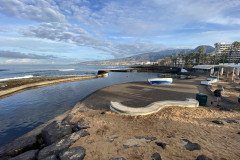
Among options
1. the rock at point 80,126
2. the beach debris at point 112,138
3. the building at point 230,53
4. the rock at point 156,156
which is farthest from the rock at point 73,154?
the building at point 230,53

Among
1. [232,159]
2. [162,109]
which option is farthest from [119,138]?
[162,109]

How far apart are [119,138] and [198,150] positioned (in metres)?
3.55

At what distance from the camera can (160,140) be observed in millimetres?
5457

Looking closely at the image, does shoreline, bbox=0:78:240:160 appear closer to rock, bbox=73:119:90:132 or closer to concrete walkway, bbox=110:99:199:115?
rock, bbox=73:119:90:132

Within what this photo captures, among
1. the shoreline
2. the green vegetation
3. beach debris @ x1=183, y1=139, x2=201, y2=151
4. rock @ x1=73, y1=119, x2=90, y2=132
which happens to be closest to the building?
the green vegetation

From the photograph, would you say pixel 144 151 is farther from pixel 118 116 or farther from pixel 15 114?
pixel 15 114

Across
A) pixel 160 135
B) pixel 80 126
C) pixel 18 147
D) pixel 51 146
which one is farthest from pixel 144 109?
pixel 18 147

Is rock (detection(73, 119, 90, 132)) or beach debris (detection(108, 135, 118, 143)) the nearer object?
beach debris (detection(108, 135, 118, 143))

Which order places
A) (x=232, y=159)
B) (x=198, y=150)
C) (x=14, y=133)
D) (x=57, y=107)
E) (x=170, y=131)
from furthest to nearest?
(x=57, y=107), (x=14, y=133), (x=170, y=131), (x=198, y=150), (x=232, y=159)

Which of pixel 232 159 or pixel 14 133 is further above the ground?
pixel 232 159

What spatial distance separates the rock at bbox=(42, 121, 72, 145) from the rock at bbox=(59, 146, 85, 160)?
6.43 ft

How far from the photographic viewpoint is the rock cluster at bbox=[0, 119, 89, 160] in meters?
4.66

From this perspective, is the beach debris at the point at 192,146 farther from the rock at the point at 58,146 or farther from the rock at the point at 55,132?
the rock at the point at 55,132

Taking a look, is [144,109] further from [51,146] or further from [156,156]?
[51,146]
